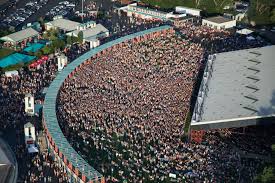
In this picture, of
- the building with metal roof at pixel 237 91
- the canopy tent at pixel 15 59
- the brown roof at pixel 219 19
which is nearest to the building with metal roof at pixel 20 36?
the canopy tent at pixel 15 59

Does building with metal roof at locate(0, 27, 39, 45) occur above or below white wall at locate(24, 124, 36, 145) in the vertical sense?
above

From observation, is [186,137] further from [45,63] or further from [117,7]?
[117,7]

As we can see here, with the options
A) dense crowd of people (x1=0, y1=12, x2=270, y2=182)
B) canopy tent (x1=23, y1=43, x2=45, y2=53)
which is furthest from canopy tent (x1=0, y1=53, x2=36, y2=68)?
canopy tent (x1=23, y1=43, x2=45, y2=53)

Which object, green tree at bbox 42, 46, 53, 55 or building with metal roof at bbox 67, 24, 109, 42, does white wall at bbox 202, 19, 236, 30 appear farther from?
green tree at bbox 42, 46, 53, 55

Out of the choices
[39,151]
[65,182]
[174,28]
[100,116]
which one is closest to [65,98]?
[100,116]

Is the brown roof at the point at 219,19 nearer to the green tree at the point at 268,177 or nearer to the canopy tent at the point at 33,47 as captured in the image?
the canopy tent at the point at 33,47

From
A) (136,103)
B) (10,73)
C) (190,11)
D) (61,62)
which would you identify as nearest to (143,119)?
(136,103)
